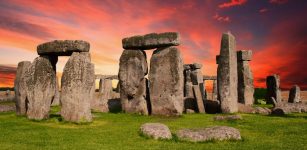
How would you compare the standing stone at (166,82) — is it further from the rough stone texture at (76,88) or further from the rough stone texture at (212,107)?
the rough stone texture at (76,88)

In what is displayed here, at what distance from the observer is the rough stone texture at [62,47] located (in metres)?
17.5

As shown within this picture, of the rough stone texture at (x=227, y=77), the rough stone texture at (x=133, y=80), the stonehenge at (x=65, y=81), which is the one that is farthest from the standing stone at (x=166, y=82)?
the stonehenge at (x=65, y=81)

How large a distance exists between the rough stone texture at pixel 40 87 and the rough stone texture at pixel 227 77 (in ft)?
31.7

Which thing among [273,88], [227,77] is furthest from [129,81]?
[273,88]

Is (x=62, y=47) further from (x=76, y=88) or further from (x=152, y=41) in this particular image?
(x=152, y=41)

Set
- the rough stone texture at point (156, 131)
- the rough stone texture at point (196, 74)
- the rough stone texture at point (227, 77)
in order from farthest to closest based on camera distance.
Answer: the rough stone texture at point (196, 74) < the rough stone texture at point (227, 77) < the rough stone texture at point (156, 131)

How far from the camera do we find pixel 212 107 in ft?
78.4

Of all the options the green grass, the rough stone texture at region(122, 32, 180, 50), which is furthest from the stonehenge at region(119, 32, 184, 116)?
the green grass

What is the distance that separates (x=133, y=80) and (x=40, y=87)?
588 centimetres

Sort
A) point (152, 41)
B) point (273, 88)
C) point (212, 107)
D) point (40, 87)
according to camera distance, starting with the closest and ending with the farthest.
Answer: point (40, 87)
point (152, 41)
point (212, 107)
point (273, 88)

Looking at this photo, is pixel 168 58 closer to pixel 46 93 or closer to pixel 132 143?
pixel 46 93

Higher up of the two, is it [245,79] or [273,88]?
[245,79]

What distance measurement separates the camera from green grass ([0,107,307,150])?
12.2 m

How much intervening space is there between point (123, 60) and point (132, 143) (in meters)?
11.1
